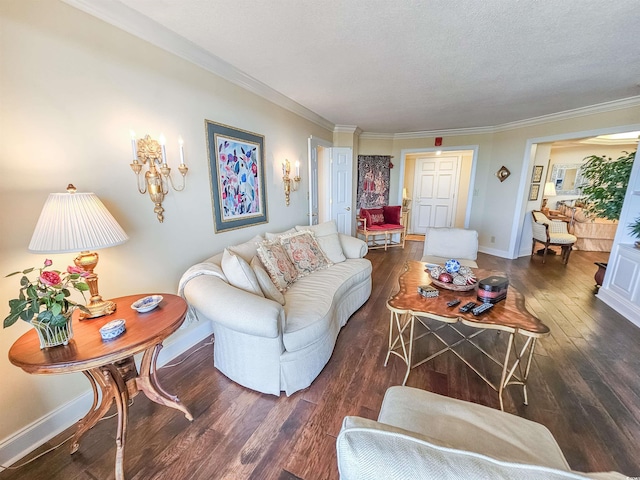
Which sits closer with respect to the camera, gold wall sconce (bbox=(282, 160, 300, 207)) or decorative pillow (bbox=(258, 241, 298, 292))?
decorative pillow (bbox=(258, 241, 298, 292))

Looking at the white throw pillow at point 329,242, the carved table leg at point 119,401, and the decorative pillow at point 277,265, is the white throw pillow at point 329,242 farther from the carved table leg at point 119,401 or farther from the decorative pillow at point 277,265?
the carved table leg at point 119,401

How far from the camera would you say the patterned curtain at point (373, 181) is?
5.69 metres

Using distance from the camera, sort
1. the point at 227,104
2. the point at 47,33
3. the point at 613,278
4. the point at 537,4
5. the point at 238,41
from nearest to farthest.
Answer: the point at 47,33 → the point at 537,4 → the point at 238,41 → the point at 227,104 → the point at 613,278

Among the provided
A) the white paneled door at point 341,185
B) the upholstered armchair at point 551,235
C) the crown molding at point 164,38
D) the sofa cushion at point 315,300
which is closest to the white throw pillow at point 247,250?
the sofa cushion at point 315,300

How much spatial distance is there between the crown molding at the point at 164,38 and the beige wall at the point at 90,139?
0.05 meters

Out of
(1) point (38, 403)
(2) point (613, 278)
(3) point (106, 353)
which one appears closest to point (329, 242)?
(3) point (106, 353)

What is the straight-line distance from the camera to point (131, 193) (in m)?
1.70

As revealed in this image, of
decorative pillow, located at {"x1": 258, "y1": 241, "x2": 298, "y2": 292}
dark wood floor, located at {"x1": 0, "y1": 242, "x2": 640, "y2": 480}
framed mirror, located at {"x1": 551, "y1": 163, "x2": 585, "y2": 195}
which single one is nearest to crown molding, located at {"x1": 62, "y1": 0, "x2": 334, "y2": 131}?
decorative pillow, located at {"x1": 258, "y1": 241, "x2": 298, "y2": 292}

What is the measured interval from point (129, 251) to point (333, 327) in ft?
5.25

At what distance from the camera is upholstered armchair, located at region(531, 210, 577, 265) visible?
4.37 metres

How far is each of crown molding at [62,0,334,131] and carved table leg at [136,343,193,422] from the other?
6.36 ft

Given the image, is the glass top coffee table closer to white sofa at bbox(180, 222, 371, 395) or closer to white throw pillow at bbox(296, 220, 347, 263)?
white sofa at bbox(180, 222, 371, 395)

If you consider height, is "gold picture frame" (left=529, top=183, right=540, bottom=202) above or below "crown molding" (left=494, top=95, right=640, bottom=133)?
below

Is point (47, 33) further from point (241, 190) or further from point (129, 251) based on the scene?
point (241, 190)
